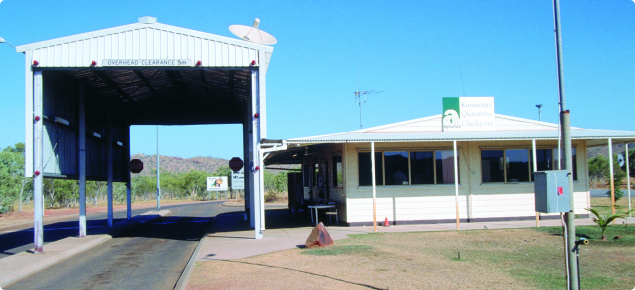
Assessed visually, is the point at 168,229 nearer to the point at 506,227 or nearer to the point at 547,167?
the point at 506,227

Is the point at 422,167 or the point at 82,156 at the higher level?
the point at 82,156

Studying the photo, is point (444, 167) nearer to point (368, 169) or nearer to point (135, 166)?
point (368, 169)

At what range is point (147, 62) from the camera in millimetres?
14289

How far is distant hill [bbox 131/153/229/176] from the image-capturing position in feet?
→ 416

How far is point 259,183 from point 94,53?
5.89 m

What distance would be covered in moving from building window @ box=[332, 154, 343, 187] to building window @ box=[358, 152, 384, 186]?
3.40 ft

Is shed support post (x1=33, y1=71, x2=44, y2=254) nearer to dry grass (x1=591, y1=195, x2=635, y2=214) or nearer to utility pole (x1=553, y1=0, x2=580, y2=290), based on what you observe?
utility pole (x1=553, y1=0, x2=580, y2=290)

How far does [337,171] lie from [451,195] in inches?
166

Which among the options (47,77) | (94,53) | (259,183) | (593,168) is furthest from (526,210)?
(593,168)

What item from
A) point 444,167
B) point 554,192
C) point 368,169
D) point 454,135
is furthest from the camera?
point 444,167

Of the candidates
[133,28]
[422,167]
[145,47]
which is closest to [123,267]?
[145,47]

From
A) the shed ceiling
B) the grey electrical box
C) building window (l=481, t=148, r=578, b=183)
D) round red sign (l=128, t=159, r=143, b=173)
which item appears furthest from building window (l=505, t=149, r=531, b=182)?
round red sign (l=128, t=159, r=143, b=173)

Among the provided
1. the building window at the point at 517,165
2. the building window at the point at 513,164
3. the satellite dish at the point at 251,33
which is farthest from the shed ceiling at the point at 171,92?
the building window at the point at 517,165

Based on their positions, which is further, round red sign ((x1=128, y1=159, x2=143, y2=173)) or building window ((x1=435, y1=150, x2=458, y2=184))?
round red sign ((x1=128, y1=159, x2=143, y2=173))
